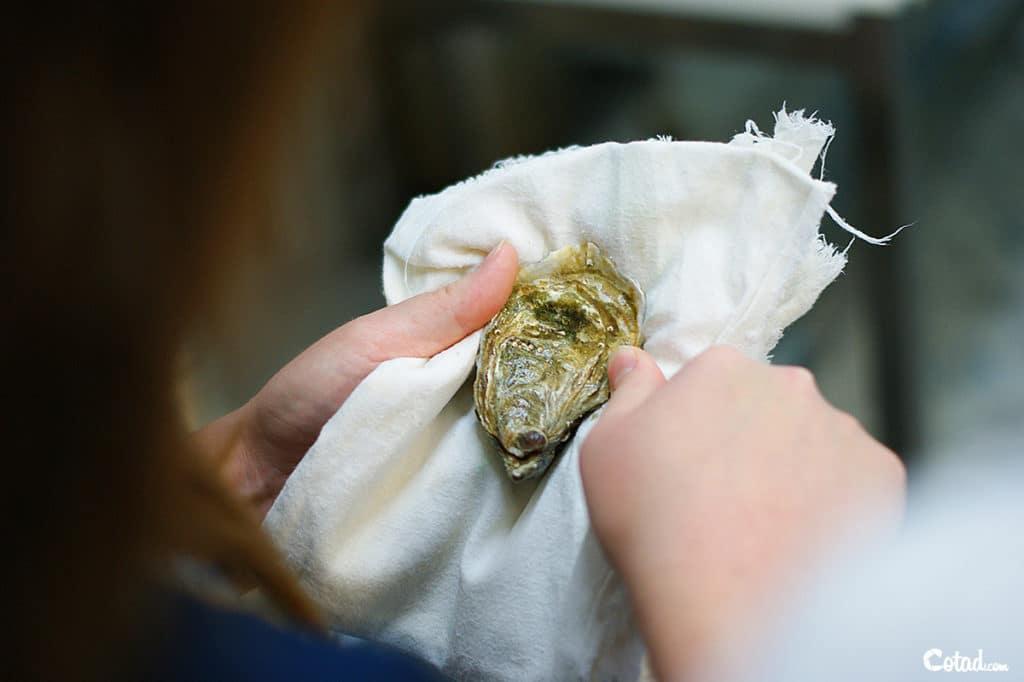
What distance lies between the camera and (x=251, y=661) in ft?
1.15

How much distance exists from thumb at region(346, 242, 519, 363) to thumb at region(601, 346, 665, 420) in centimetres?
7

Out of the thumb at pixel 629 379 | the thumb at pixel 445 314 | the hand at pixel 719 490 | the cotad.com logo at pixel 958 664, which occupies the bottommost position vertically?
the cotad.com logo at pixel 958 664

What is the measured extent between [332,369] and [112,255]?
27cm

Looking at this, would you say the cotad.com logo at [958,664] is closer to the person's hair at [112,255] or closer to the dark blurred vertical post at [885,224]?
the person's hair at [112,255]

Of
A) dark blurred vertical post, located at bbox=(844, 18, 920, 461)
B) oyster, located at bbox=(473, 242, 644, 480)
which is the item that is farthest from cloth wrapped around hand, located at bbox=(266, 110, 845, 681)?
dark blurred vertical post, located at bbox=(844, 18, 920, 461)

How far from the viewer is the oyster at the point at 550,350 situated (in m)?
0.44

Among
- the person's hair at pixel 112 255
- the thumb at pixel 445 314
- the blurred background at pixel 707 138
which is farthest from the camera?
the blurred background at pixel 707 138

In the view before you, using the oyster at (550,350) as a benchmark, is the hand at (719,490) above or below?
below

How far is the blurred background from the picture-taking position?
1013mm

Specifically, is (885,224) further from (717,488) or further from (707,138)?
(717,488)

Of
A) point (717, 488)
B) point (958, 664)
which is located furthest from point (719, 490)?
point (958, 664)

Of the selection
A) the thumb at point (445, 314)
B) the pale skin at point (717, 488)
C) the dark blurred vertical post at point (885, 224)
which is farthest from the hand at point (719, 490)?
the dark blurred vertical post at point (885, 224)

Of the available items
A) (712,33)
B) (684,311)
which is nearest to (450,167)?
(712,33)

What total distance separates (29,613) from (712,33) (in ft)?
2.78
